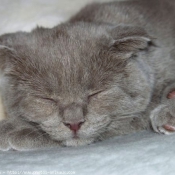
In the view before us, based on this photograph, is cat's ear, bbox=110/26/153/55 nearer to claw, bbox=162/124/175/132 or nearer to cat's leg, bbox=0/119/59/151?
claw, bbox=162/124/175/132

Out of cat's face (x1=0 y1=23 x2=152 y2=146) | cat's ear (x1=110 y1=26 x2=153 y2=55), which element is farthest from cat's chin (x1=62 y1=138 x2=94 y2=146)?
cat's ear (x1=110 y1=26 x2=153 y2=55)

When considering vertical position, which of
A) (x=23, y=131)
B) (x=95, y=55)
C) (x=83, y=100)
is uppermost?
(x=95, y=55)

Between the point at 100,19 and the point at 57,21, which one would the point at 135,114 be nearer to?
the point at 100,19

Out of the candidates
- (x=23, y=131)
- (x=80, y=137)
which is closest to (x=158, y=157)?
(x=80, y=137)

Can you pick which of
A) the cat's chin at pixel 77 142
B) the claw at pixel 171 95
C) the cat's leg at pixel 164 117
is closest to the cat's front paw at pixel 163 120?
the cat's leg at pixel 164 117

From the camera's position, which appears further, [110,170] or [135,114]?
[135,114]

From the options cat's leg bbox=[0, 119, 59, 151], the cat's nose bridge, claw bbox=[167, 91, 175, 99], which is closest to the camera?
the cat's nose bridge

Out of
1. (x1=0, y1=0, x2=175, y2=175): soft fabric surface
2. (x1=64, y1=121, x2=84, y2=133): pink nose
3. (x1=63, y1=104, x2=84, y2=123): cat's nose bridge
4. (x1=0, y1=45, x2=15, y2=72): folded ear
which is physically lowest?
(x1=0, y1=0, x2=175, y2=175): soft fabric surface

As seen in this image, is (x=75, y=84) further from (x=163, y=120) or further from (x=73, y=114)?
(x=163, y=120)
